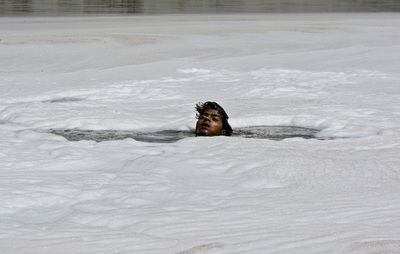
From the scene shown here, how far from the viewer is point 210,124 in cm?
809

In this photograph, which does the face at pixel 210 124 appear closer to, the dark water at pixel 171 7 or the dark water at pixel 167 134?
the dark water at pixel 167 134

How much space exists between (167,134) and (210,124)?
0.62 metres

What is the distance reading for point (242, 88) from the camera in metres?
11.4

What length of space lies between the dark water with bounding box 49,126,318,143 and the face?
27cm

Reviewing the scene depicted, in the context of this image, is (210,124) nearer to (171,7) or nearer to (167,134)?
(167,134)

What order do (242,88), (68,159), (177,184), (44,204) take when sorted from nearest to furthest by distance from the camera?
(44,204)
(177,184)
(68,159)
(242,88)

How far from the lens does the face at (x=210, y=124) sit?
8.07 metres

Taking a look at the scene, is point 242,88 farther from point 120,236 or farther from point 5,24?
point 5,24

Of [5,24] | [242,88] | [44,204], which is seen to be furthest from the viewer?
[5,24]

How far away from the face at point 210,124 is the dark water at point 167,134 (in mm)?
274

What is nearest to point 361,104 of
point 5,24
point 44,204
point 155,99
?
point 155,99

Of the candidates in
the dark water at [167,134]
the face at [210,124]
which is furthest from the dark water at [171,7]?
the face at [210,124]

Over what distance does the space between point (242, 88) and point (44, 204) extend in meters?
6.16

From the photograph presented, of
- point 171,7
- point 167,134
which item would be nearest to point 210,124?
point 167,134
